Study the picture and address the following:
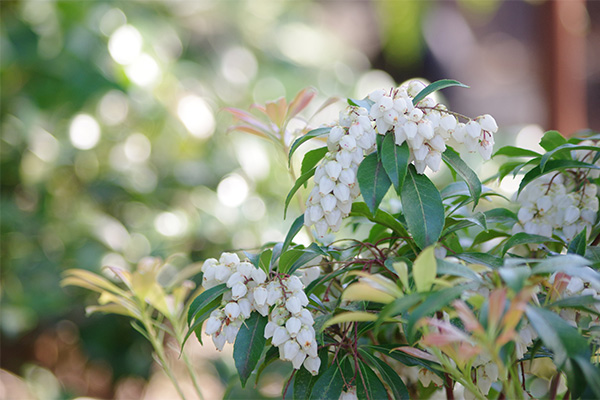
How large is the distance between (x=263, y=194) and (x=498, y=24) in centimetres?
260

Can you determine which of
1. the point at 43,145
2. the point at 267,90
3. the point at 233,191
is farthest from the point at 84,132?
the point at 267,90

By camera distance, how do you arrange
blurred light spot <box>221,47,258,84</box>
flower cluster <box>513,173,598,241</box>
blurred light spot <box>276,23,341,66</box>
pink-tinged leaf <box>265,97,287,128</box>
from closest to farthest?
flower cluster <box>513,173,598,241</box>
pink-tinged leaf <box>265,97,287,128</box>
blurred light spot <box>221,47,258,84</box>
blurred light spot <box>276,23,341,66</box>

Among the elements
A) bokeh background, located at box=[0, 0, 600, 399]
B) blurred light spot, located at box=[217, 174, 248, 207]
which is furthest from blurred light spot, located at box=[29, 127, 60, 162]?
blurred light spot, located at box=[217, 174, 248, 207]

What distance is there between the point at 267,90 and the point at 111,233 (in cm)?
59

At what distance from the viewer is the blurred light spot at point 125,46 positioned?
52.3 inches

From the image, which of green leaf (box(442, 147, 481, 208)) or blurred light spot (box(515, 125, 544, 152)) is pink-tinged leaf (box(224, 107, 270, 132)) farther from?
blurred light spot (box(515, 125, 544, 152))

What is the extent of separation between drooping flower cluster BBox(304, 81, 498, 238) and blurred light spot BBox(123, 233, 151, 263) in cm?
94

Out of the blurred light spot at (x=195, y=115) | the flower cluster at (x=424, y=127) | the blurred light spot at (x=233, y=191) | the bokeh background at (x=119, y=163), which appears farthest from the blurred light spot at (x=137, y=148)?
the flower cluster at (x=424, y=127)

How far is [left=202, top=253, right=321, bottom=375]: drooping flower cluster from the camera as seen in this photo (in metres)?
0.43

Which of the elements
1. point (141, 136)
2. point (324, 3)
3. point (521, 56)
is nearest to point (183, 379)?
point (141, 136)

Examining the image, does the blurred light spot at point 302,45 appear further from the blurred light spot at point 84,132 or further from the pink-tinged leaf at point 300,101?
the pink-tinged leaf at point 300,101

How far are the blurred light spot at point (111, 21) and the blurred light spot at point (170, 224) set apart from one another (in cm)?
48

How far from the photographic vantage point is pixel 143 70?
1347 millimetres

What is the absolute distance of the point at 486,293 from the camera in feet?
1.39
